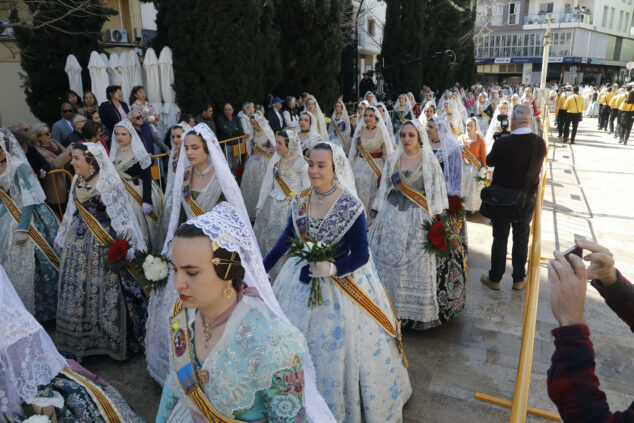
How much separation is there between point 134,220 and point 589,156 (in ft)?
47.2

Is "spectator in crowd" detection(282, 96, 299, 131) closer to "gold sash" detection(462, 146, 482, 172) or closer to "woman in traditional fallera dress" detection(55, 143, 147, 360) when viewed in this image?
"gold sash" detection(462, 146, 482, 172)

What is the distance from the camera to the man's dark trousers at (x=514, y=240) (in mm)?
5336

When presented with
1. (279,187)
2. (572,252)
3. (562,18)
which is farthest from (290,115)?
(562,18)

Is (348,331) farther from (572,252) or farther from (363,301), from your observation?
(572,252)

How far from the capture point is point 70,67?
9.66 metres

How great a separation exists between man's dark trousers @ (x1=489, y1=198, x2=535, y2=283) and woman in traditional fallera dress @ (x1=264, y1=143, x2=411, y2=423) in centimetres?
259

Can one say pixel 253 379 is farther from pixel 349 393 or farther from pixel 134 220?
pixel 134 220

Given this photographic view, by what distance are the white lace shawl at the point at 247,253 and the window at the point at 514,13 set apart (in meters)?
53.8

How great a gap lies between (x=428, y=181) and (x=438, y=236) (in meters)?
0.59

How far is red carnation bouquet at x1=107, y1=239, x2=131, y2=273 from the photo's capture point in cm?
397

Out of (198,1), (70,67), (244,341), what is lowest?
(244,341)

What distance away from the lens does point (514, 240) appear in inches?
220

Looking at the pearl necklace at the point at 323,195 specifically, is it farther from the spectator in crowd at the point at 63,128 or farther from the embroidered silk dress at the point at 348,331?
the spectator in crowd at the point at 63,128

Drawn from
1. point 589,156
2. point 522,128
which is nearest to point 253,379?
point 522,128
